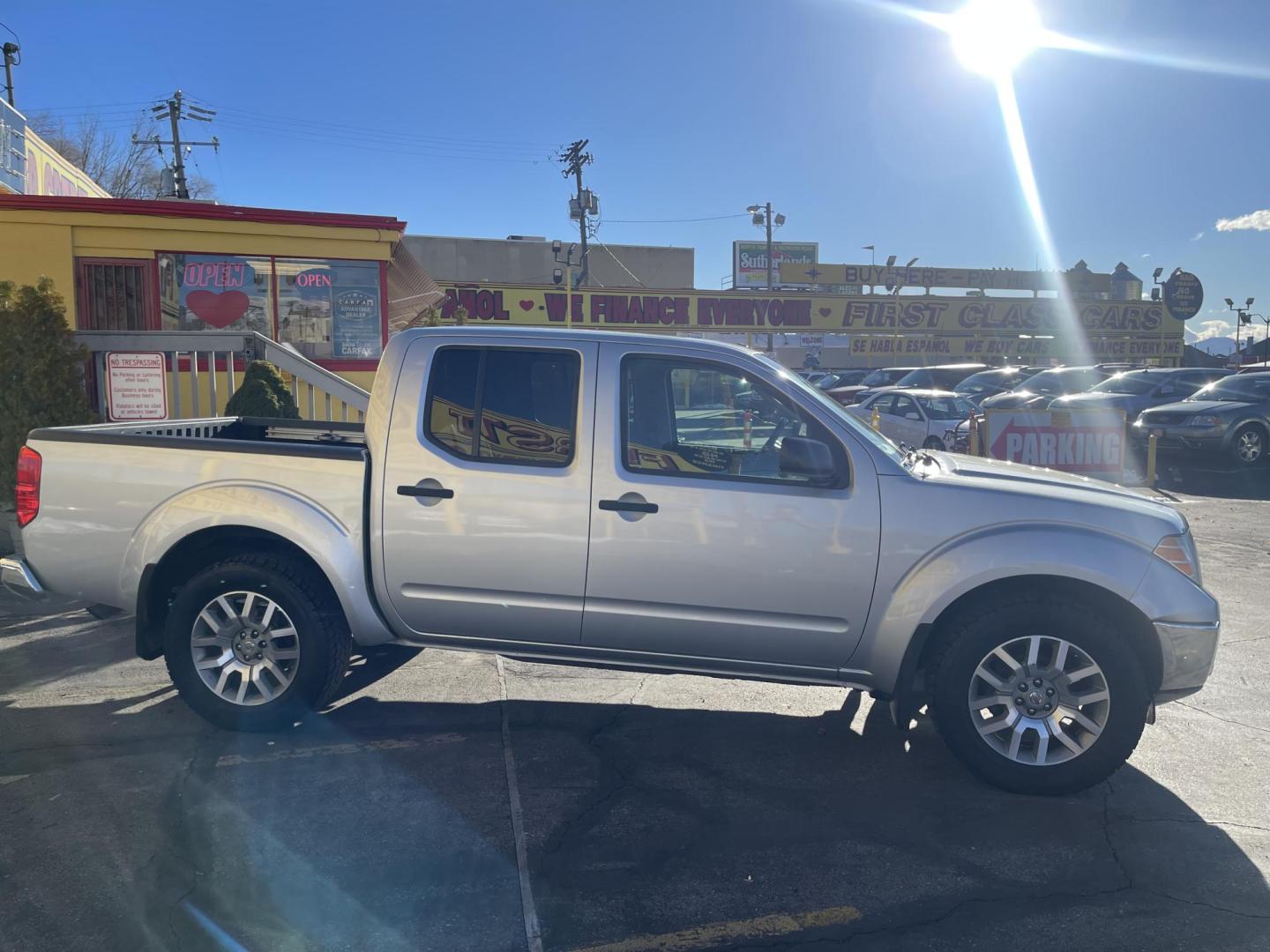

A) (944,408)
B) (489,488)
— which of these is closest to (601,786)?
(489,488)

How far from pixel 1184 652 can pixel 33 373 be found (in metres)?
8.80

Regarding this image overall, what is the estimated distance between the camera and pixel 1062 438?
11820 mm

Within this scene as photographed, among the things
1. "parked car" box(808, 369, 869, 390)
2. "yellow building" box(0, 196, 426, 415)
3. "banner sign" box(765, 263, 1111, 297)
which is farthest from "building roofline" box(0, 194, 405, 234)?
"banner sign" box(765, 263, 1111, 297)

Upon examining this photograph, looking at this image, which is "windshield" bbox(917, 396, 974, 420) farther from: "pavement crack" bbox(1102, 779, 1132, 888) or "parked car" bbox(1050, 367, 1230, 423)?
"pavement crack" bbox(1102, 779, 1132, 888)

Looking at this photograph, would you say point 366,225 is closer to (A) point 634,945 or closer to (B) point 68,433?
(B) point 68,433

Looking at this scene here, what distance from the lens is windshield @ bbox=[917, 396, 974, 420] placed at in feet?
53.7

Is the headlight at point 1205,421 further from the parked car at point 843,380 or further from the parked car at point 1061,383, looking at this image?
the parked car at point 843,380

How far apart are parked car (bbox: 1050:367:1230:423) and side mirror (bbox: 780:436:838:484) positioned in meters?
13.6

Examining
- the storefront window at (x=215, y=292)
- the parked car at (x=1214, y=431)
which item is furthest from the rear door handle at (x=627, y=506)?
the parked car at (x=1214, y=431)

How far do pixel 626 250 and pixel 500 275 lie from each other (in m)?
8.08

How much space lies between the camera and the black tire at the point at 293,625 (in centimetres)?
447

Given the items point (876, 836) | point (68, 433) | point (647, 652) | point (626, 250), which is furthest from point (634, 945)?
point (626, 250)

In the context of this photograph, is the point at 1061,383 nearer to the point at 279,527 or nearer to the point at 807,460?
the point at 807,460

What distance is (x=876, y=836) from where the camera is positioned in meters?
3.68
